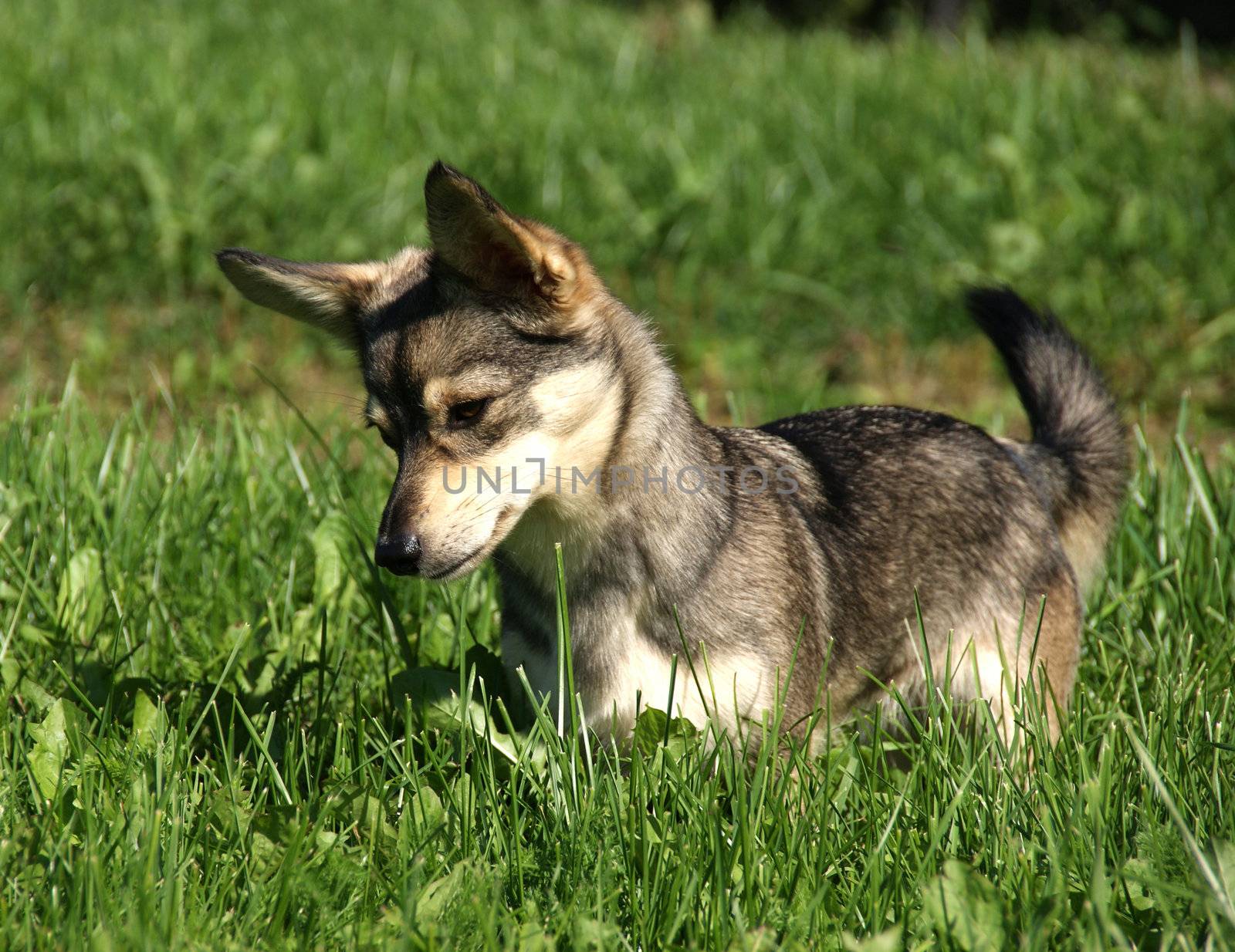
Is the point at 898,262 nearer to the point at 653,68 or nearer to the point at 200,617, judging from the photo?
the point at 653,68

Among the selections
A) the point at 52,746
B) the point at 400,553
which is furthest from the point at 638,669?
the point at 52,746

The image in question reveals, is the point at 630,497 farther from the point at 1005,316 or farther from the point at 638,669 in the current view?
the point at 1005,316

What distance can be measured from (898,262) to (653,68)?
3.27m

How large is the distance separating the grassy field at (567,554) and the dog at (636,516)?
21 centimetres

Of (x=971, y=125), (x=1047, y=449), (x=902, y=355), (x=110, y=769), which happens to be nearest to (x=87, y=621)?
(x=110, y=769)

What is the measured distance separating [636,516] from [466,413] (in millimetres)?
467

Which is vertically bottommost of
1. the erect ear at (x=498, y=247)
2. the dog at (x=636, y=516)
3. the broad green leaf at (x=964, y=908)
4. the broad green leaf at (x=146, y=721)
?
the broad green leaf at (x=146, y=721)

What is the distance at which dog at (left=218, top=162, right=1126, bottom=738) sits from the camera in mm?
2859

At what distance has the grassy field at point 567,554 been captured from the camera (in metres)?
2.40

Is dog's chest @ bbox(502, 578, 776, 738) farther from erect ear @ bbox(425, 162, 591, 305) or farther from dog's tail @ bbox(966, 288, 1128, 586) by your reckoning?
dog's tail @ bbox(966, 288, 1128, 586)

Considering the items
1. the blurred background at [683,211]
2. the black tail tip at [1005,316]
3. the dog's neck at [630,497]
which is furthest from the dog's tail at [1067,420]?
the blurred background at [683,211]

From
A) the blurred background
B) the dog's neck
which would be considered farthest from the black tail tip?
the blurred background

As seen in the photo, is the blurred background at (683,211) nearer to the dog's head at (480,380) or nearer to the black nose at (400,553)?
the dog's head at (480,380)

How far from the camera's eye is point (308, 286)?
3.18 m
